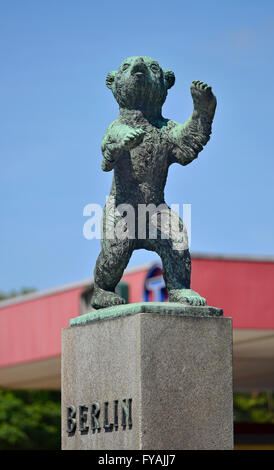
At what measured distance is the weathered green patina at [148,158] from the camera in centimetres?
900

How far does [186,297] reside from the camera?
883 centimetres

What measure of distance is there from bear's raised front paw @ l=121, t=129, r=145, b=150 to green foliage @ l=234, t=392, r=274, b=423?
37.1 m

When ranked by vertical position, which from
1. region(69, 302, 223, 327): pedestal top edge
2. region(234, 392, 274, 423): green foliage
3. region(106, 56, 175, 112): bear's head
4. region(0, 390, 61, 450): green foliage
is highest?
region(234, 392, 274, 423): green foliage

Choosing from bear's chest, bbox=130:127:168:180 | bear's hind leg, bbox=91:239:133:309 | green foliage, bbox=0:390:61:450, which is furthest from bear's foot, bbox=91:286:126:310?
green foliage, bbox=0:390:61:450

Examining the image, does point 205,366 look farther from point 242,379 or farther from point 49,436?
point 49,436

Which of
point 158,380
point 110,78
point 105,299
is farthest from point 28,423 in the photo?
point 158,380

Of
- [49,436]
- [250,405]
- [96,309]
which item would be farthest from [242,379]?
[96,309]

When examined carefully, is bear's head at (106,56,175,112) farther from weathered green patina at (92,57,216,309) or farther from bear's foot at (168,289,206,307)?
bear's foot at (168,289,206,307)

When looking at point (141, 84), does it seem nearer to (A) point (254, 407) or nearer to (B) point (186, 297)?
(B) point (186, 297)

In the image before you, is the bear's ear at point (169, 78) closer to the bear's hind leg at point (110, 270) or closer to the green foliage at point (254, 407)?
the bear's hind leg at point (110, 270)

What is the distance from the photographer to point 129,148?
342 inches

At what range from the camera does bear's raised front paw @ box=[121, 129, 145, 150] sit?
8609mm
